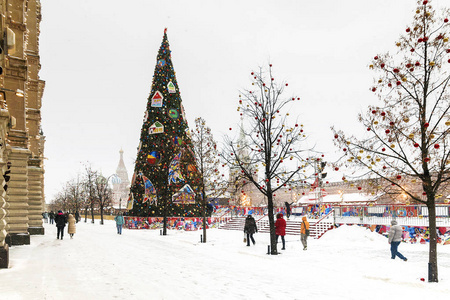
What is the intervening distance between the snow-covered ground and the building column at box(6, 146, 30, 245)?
4.25 meters

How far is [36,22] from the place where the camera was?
2967cm

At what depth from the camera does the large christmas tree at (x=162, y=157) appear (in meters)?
33.5

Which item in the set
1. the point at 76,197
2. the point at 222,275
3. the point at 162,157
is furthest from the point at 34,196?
the point at 76,197

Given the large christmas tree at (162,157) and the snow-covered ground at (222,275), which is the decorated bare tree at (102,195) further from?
the snow-covered ground at (222,275)

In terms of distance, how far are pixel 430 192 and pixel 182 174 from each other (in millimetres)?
25251

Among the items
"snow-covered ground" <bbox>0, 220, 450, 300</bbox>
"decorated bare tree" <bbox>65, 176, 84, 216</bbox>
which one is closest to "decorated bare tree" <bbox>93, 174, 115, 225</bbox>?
"decorated bare tree" <bbox>65, 176, 84, 216</bbox>

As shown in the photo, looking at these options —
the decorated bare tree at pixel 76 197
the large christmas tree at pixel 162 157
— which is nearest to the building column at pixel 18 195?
the large christmas tree at pixel 162 157

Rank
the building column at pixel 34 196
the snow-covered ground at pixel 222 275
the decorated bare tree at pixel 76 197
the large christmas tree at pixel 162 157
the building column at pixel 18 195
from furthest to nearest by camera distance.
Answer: the decorated bare tree at pixel 76 197
the large christmas tree at pixel 162 157
the building column at pixel 34 196
the building column at pixel 18 195
the snow-covered ground at pixel 222 275

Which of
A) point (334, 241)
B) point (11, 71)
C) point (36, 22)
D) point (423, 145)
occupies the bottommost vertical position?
point (334, 241)

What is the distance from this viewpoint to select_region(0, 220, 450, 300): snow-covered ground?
877 centimetres

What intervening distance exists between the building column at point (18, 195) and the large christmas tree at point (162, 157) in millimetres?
13282

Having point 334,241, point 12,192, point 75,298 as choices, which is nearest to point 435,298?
point 75,298

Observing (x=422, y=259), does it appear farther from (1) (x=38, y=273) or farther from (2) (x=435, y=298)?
(1) (x=38, y=273)

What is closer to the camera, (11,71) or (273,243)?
(273,243)
